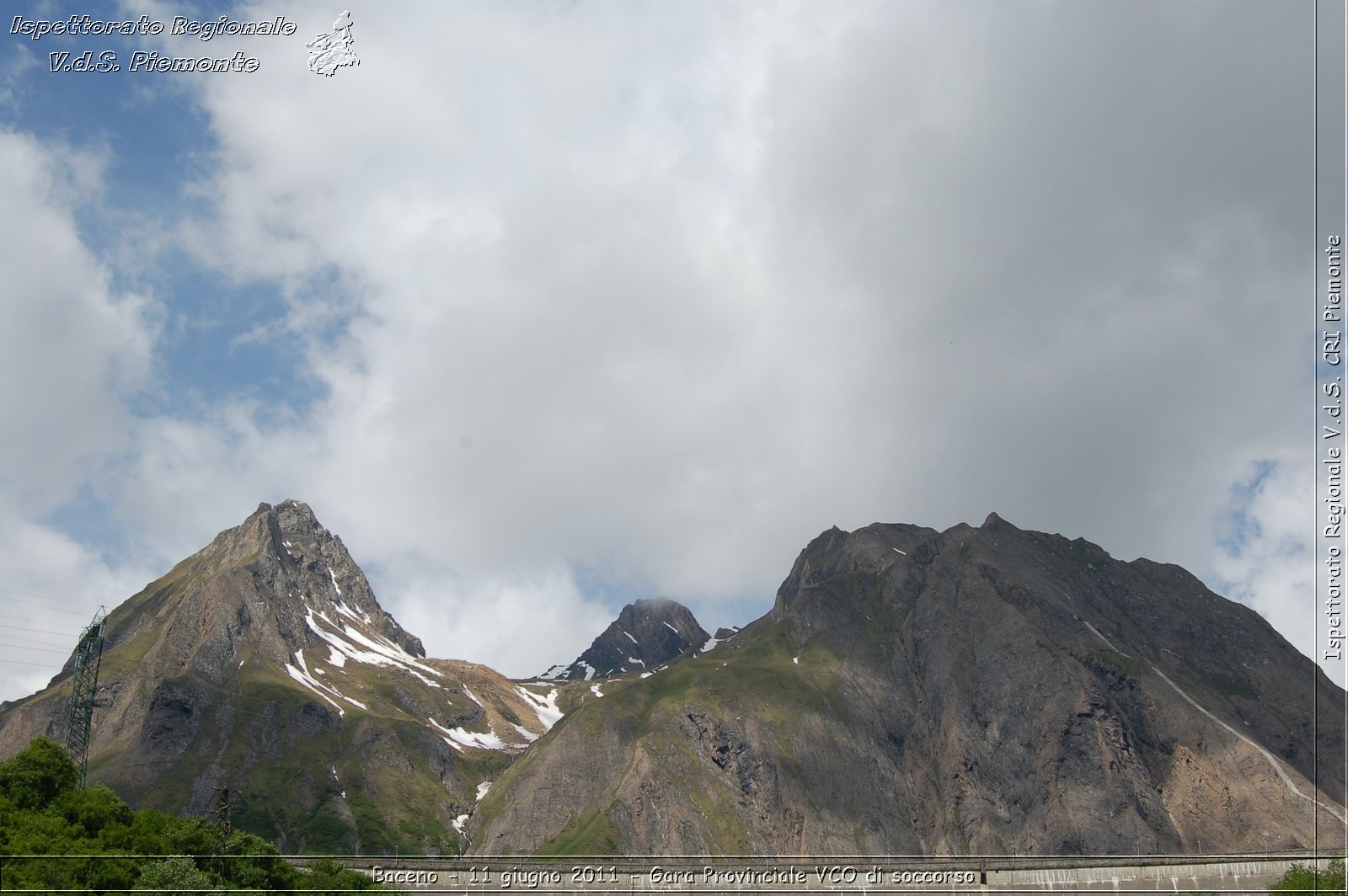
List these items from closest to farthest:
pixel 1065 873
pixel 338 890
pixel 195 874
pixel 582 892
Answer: pixel 195 874 → pixel 338 890 → pixel 582 892 → pixel 1065 873

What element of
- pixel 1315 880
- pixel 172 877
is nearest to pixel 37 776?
pixel 172 877

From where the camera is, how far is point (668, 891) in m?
102

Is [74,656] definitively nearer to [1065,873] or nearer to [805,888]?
[805,888]

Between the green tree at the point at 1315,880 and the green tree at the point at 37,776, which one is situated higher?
the green tree at the point at 1315,880

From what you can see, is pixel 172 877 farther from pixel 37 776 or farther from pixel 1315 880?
pixel 1315 880

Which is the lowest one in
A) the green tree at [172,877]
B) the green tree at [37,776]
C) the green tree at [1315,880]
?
the green tree at [172,877]

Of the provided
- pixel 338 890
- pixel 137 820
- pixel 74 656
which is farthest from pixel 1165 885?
pixel 74 656

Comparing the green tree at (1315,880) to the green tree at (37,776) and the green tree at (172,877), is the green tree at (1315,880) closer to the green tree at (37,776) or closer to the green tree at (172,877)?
the green tree at (172,877)

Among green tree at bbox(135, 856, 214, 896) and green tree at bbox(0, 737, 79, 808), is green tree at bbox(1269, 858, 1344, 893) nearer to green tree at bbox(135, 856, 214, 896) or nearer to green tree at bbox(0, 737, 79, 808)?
green tree at bbox(135, 856, 214, 896)

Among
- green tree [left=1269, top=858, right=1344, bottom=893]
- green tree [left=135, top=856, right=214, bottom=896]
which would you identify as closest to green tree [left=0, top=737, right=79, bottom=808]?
green tree [left=135, top=856, right=214, bottom=896]

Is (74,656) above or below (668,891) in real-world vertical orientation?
above

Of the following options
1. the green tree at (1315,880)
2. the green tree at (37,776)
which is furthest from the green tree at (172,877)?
the green tree at (1315,880)

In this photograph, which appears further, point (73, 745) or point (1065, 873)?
point (73, 745)

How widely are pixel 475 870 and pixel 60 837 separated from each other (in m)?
43.8
